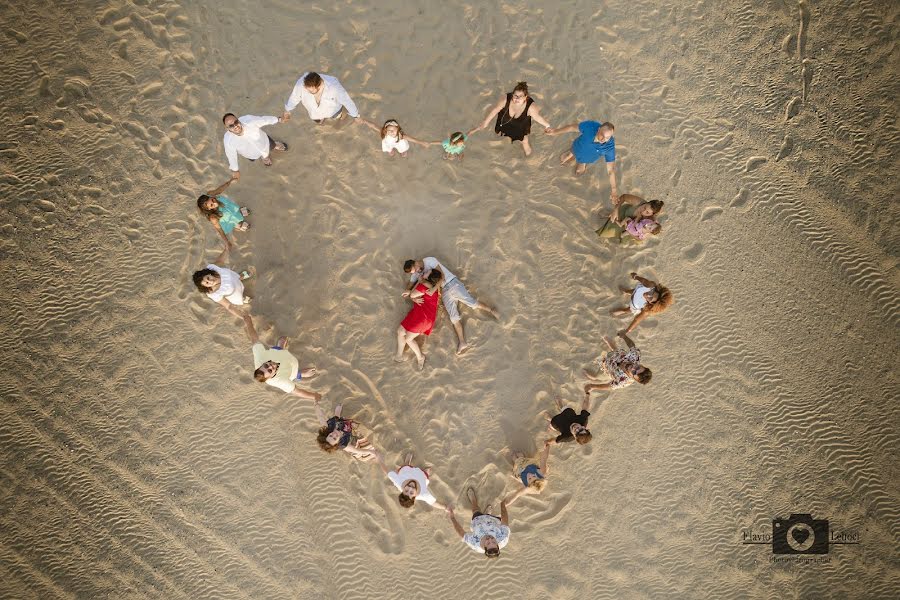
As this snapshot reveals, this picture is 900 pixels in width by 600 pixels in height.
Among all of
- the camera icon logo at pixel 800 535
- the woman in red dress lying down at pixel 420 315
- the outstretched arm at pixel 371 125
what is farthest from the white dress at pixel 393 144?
the camera icon logo at pixel 800 535

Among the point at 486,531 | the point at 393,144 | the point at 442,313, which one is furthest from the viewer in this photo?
the point at 442,313

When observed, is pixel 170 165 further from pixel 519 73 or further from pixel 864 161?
pixel 864 161

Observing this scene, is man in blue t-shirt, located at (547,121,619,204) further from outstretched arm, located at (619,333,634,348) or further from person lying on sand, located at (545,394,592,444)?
person lying on sand, located at (545,394,592,444)

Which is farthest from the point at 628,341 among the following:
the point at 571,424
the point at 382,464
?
the point at 382,464

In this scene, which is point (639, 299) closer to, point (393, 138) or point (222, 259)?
point (393, 138)

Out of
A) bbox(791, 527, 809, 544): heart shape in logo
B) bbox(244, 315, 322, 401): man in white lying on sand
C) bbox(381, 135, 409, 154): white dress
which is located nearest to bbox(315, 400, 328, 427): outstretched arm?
bbox(244, 315, 322, 401): man in white lying on sand

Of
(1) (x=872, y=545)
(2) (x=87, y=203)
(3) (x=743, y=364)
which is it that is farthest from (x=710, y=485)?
(2) (x=87, y=203)

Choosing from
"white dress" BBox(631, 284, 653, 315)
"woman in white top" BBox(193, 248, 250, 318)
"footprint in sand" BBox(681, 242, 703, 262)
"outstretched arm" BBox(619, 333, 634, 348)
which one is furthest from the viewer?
"footprint in sand" BBox(681, 242, 703, 262)
